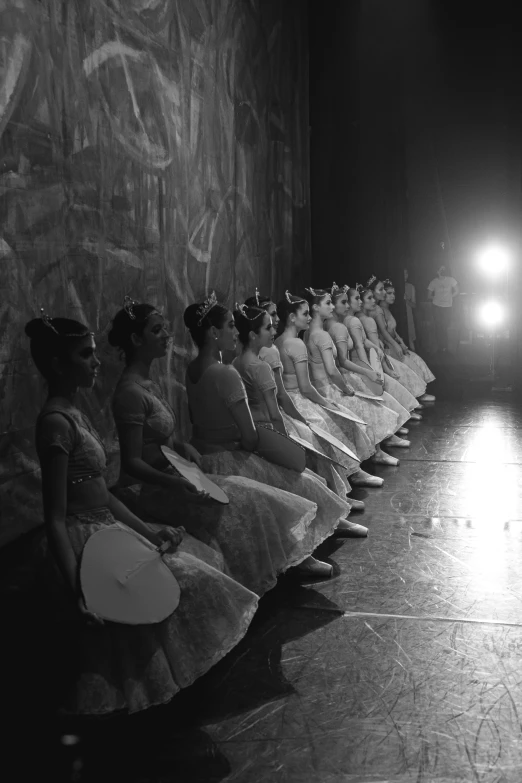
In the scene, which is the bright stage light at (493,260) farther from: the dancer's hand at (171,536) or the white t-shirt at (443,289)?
the dancer's hand at (171,536)

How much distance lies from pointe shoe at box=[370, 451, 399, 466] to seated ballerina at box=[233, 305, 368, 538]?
1873mm

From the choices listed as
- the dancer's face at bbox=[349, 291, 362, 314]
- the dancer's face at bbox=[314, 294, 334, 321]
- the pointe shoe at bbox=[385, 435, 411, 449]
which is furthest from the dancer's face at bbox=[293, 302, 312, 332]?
the dancer's face at bbox=[349, 291, 362, 314]

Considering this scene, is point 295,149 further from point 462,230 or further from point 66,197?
point 66,197

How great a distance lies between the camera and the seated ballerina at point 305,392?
597 cm

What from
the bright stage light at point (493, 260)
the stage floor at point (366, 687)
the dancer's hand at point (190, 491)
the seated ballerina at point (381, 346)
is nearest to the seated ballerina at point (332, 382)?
the seated ballerina at point (381, 346)

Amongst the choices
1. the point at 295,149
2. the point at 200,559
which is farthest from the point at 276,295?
the point at 200,559

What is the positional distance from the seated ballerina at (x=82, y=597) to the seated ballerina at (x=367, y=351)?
194 inches

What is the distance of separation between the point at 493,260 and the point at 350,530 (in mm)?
10006

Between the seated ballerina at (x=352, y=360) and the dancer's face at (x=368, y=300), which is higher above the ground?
the dancer's face at (x=368, y=300)

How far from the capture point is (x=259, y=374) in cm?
477

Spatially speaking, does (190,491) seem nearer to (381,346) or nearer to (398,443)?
(398,443)

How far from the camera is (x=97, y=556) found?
269 centimetres

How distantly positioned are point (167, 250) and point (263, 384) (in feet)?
6.49

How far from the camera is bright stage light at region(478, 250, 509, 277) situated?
1409 centimetres
